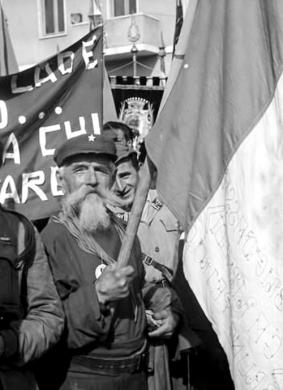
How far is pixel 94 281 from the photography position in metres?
3.04

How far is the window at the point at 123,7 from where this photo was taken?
21.1m

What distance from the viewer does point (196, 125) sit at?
2.79 m

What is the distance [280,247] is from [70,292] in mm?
862

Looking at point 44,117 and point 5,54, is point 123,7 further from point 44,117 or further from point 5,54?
point 44,117

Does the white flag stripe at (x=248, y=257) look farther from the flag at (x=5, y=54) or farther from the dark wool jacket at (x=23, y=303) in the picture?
the flag at (x=5, y=54)

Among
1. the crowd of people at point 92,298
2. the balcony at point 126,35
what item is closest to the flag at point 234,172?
the crowd of people at point 92,298

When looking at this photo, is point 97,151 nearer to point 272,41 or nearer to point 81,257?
point 81,257

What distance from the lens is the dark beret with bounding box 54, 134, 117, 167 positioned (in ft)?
11.2

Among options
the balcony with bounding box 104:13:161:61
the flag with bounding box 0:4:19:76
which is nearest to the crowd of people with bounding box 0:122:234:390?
the flag with bounding box 0:4:19:76

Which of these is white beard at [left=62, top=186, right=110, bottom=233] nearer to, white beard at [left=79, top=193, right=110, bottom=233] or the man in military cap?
white beard at [left=79, top=193, right=110, bottom=233]

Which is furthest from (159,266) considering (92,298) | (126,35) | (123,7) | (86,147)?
(123,7)

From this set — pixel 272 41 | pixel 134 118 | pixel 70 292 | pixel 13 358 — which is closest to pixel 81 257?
pixel 70 292

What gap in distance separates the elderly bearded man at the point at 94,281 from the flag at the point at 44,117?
1.03 m

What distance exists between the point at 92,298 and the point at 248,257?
66 cm
